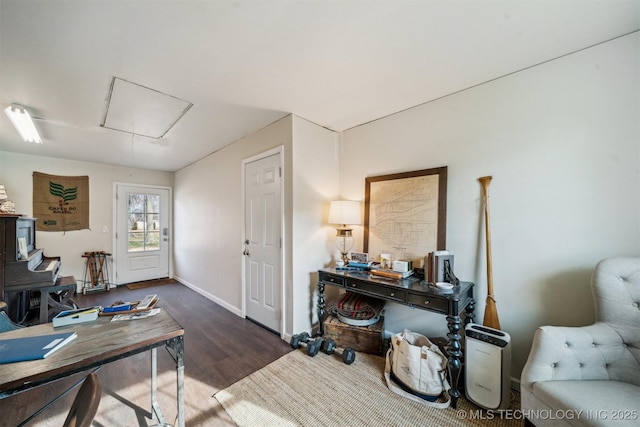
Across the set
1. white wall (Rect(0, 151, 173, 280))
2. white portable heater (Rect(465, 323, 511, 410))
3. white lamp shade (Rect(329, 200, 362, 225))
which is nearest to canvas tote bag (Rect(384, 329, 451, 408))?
white portable heater (Rect(465, 323, 511, 410))

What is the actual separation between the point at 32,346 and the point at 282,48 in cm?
202

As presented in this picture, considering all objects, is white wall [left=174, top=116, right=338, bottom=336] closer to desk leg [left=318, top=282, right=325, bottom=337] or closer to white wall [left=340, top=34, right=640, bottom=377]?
desk leg [left=318, top=282, right=325, bottom=337]

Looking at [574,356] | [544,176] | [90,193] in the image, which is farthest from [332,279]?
→ [90,193]

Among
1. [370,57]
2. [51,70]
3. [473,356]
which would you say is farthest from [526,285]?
[51,70]

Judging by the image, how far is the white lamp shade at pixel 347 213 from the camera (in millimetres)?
2404

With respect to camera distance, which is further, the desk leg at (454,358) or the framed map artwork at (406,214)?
the framed map artwork at (406,214)

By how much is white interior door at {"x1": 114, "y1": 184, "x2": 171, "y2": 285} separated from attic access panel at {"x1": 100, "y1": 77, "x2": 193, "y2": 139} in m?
2.37

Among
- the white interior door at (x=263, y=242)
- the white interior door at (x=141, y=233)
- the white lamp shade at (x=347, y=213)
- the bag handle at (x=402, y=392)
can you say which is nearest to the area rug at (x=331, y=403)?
the bag handle at (x=402, y=392)

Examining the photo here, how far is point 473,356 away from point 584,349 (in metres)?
0.56

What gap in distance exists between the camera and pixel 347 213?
2.41 m

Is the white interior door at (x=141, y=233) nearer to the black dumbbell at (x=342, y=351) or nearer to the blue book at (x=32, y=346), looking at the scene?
the blue book at (x=32, y=346)

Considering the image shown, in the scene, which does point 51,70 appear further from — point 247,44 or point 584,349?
point 584,349

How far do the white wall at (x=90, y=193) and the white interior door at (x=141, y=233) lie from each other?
0.44 ft

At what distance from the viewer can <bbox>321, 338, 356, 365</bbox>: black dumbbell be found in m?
2.04
